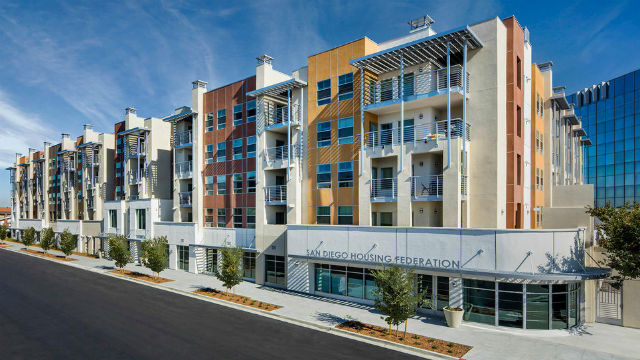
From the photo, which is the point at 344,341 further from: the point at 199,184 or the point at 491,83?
the point at 199,184

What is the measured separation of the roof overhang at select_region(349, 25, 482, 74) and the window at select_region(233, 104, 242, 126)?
1422cm

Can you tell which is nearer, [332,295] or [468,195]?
[468,195]

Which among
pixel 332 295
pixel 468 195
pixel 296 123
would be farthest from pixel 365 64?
pixel 332 295

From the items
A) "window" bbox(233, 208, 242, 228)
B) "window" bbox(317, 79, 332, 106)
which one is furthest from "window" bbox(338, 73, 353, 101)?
"window" bbox(233, 208, 242, 228)

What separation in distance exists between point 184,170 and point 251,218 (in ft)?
38.4

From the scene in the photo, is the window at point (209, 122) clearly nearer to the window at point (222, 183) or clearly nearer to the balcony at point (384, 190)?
the window at point (222, 183)

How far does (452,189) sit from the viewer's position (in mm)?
21984

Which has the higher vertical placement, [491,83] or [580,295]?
[491,83]

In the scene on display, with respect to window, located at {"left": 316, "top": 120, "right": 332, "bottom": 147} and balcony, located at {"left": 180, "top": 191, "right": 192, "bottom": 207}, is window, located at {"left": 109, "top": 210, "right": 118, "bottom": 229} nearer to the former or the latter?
balcony, located at {"left": 180, "top": 191, "right": 192, "bottom": 207}

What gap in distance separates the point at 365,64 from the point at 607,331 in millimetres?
→ 21042

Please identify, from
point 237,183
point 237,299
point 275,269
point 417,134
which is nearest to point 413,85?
point 417,134

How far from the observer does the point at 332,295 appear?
2594 cm

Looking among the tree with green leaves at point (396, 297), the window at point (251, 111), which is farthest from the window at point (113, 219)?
the tree with green leaves at point (396, 297)

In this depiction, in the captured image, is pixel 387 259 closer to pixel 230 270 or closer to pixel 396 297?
pixel 396 297
